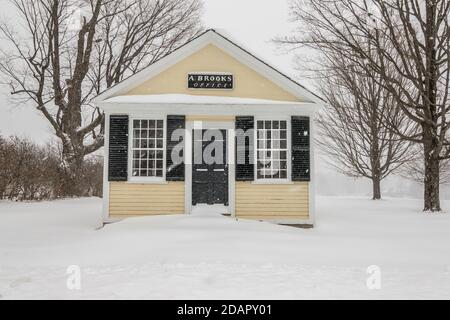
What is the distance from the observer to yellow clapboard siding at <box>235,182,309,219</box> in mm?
11094

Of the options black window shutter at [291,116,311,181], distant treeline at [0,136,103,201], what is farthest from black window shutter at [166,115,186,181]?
distant treeline at [0,136,103,201]

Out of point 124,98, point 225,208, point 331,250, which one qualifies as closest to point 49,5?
point 124,98

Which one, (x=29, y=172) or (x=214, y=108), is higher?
(x=214, y=108)

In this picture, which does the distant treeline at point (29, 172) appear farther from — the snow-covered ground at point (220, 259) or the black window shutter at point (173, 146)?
the black window shutter at point (173, 146)

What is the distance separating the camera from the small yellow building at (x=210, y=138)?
11070 millimetres

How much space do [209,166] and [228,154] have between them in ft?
2.37

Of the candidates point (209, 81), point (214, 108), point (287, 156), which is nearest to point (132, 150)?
point (214, 108)

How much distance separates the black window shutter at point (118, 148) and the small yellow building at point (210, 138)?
0.09ft

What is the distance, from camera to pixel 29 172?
54.0ft

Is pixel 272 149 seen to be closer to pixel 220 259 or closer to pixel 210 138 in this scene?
pixel 210 138

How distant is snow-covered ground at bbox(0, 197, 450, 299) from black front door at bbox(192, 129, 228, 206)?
1.32m

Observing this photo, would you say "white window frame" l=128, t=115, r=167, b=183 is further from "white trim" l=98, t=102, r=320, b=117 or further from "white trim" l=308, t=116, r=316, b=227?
"white trim" l=308, t=116, r=316, b=227

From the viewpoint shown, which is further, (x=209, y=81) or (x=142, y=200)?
(x=209, y=81)

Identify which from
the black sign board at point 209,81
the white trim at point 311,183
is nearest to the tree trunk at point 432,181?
the white trim at point 311,183
